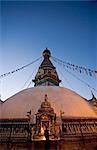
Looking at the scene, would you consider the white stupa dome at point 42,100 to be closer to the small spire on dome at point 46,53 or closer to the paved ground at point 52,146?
the paved ground at point 52,146

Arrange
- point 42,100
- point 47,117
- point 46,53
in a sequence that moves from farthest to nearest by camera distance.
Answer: point 46,53 → point 42,100 → point 47,117

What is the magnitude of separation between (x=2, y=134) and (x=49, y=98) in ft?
11.1

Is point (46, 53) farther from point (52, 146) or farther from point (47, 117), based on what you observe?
point (52, 146)

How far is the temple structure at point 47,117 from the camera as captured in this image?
9484 millimetres

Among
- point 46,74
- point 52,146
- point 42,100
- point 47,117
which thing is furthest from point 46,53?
point 52,146

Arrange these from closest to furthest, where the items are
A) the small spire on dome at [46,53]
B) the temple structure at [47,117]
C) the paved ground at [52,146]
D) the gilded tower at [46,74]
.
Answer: the paved ground at [52,146]
the temple structure at [47,117]
the gilded tower at [46,74]
the small spire on dome at [46,53]

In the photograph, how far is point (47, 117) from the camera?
31.7ft

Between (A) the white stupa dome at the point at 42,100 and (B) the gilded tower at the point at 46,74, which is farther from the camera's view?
(B) the gilded tower at the point at 46,74

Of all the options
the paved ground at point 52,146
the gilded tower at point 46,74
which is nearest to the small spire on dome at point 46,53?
the gilded tower at point 46,74

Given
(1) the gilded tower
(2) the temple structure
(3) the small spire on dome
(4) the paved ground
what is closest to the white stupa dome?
(2) the temple structure

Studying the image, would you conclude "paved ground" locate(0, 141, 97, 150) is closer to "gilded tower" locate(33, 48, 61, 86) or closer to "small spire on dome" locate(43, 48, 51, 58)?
"gilded tower" locate(33, 48, 61, 86)

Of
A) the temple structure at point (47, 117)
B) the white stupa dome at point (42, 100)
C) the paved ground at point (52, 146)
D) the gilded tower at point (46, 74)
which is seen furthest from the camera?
the gilded tower at point (46, 74)

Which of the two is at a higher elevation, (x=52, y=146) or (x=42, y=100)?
(x=42, y=100)

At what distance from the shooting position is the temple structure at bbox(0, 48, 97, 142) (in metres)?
9.48
